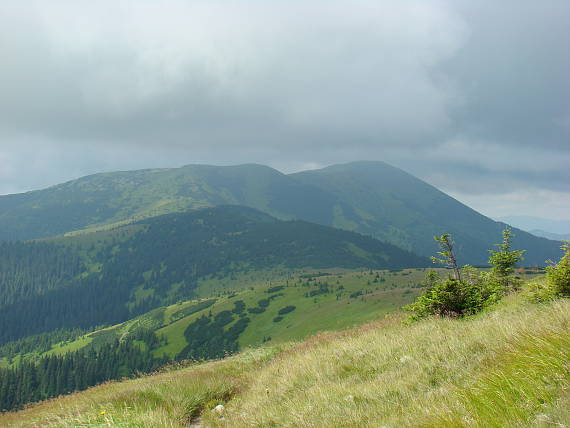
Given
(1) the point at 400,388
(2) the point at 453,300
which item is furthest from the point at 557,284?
(1) the point at 400,388

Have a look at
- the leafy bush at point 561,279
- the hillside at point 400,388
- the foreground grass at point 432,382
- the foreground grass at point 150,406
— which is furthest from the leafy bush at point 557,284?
the foreground grass at point 150,406

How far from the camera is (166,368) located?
70.7 feet

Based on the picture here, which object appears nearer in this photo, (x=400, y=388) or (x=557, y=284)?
(x=400, y=388)

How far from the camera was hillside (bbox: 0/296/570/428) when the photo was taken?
14.4ft

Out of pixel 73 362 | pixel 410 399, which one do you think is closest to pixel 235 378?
pixel 410 399

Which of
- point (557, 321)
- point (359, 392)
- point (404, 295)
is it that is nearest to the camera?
point (557, 321)

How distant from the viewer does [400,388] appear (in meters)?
6.62

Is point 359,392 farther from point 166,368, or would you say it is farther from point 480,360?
point 166,368

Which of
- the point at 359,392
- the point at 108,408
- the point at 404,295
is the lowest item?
the point at 404,295

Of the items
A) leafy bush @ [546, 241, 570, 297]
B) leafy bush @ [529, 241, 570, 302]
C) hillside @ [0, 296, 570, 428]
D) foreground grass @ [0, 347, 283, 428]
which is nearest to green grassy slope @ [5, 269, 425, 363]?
leafy bush @ [529, 241, 570, 302]

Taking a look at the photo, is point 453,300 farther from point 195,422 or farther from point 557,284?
point 195,422

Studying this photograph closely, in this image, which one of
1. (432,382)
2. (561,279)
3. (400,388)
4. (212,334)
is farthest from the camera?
(212,334)

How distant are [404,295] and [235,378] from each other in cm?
13300

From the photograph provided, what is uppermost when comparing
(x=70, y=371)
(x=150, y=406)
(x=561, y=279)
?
(x=561, y=279)
